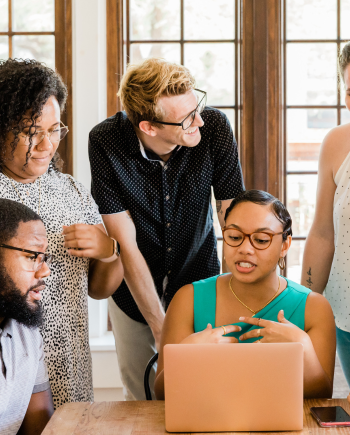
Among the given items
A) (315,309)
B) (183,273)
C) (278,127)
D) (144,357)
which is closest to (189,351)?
(315,309)

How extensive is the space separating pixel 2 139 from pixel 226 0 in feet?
6.13

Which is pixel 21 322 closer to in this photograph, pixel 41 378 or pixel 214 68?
pixel 41 378

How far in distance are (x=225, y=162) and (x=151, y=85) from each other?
398mm

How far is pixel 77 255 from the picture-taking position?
4.92ft

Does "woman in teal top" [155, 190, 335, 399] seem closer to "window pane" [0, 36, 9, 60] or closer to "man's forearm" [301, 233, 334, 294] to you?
"man's forearm" [301, 233, 334, 294]

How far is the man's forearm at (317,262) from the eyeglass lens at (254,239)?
1.00 ft

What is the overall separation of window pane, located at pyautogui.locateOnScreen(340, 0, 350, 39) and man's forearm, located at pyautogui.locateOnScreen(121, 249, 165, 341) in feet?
6.15

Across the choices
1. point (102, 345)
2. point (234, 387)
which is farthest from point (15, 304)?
point (102, 345)

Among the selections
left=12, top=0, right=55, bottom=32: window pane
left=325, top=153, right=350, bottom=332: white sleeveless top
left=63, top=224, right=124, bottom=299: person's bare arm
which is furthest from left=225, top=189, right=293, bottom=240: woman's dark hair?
left=12, top=0, right=55, bottom=32: window pane

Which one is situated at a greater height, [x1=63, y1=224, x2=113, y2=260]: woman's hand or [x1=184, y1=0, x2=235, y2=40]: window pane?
[x1=184, y1=0, x2=235, y2=40]: window pane

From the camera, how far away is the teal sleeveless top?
149 centimetres

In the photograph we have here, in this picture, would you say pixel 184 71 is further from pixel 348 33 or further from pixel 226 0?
pixel 348 33

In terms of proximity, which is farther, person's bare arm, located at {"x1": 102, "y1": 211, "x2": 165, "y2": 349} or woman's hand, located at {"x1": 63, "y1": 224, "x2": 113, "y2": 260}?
person's bare arm, located at {"x1": 102, "y1": 211, "x2": 165, "y2": 349}

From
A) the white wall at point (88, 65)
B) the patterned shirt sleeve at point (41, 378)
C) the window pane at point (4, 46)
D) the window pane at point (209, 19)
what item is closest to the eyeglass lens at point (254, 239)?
the patterned shirt sleeve at point (41, 378)
